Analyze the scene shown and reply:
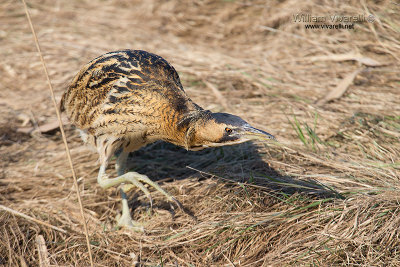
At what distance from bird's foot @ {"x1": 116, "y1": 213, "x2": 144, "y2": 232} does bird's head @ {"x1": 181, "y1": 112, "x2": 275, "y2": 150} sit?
0.91m

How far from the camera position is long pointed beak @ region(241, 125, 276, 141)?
10.4 ft

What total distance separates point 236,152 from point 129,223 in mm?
1251

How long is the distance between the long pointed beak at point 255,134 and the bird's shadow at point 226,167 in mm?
548

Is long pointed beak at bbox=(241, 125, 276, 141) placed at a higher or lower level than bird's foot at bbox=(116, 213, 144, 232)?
higher

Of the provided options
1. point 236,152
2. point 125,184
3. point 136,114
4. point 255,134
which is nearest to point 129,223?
point 125,184

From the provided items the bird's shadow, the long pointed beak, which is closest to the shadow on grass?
the bird's shadow

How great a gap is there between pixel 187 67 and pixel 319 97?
1724mm

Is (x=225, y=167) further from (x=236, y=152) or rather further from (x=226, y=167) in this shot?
(x=236, y=152)

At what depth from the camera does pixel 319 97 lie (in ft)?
16.6

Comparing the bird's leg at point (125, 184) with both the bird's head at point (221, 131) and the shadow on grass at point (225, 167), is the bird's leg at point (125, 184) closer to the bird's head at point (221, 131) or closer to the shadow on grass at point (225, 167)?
the shadow on grass at point (225, 167)

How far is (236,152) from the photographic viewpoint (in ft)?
14.5

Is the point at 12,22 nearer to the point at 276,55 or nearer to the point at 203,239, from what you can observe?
the point at 276,55

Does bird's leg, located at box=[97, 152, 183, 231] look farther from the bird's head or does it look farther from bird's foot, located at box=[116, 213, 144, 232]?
the bird's head

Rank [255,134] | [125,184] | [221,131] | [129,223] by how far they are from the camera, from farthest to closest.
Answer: [125,184] < [129,223] < [221,131] < [255,134]
